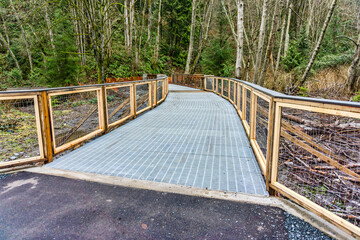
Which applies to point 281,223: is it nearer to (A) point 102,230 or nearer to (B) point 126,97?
(A) point 102,230

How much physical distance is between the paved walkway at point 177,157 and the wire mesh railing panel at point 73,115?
12.8 inches

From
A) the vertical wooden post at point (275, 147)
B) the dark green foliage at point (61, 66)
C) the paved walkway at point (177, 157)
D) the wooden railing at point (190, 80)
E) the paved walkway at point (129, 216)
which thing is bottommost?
the paved walkway at point (129, 216)

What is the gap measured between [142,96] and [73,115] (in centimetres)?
323

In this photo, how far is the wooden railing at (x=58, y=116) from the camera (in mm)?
3297

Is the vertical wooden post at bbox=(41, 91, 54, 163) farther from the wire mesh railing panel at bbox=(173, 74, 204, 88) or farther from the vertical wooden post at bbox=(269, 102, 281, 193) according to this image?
the wire mesh railing panel at bbox=(173, 74, 204, 88)

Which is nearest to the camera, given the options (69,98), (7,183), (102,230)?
(102,230)

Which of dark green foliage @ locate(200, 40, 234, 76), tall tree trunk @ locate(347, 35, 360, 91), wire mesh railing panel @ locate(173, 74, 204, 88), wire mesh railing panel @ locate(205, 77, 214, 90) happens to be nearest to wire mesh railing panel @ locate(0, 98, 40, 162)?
tall tree trunk @ locate(347, 35, 360, 91)

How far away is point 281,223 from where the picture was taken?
2049 mm

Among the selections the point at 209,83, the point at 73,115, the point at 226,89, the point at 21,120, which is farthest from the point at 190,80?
the point at 21,120

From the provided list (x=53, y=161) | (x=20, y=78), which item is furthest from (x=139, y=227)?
(x=20, y=78)

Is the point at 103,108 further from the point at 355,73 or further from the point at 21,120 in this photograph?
the point at 355,73

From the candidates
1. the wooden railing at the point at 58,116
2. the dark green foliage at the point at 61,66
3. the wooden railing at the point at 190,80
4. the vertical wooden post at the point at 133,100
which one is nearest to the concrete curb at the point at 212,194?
the wooden railing at the point at 58,116

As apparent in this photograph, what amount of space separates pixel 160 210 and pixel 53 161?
2163 mm

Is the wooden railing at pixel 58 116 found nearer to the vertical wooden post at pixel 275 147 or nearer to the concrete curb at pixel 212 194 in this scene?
the concrete curb at pixel 212 194
